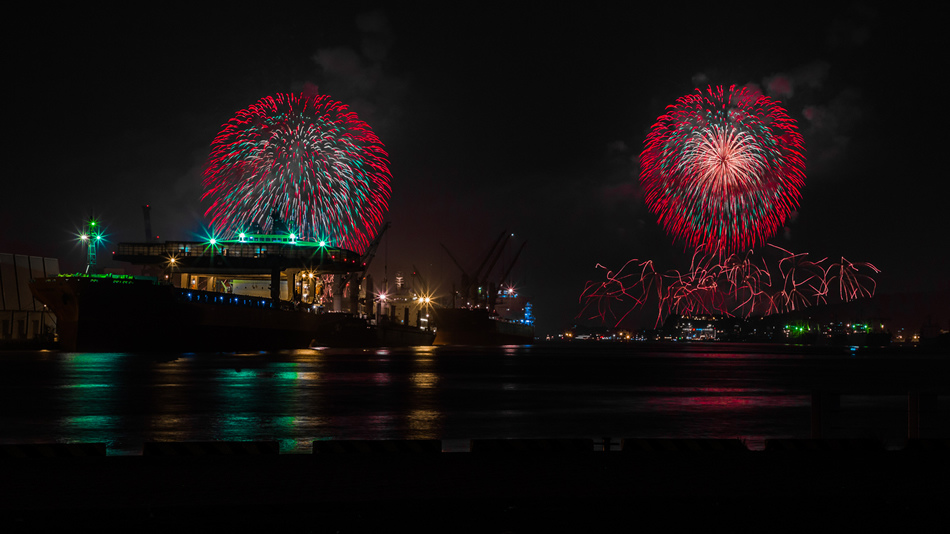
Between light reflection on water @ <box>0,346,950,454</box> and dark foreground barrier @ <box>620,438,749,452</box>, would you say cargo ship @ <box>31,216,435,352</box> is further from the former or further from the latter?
dark foreground barrier @ <box>620,438,749,452</box>

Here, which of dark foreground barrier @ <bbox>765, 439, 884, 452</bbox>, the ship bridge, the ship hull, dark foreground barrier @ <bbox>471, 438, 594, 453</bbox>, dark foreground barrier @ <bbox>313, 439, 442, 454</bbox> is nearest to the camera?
dark foreground barrier @ <bbox>313, 439, 442, 454</bbox>

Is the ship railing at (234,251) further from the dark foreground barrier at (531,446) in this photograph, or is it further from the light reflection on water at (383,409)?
the dark foreground barrier at (531,446)

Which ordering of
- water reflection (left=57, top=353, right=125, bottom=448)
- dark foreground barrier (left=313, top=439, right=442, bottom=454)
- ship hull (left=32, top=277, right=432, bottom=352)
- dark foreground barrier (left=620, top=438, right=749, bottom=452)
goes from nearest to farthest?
dark foreground barrier (left=313, top=439, right=442, bottom=454), dark foreground barrier (left=620, top=438, right=749, bottom=452), water reflection (left=57, top=353, right=125, bottom=448), ship hull (left=32, top=277, right=432, bottom=352)

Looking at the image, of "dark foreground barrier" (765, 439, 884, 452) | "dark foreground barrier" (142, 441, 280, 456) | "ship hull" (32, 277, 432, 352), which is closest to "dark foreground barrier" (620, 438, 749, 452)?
"dark foreground barrier" (765, 439, 884, 452)

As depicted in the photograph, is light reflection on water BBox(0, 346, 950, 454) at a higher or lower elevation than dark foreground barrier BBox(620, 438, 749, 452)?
lower

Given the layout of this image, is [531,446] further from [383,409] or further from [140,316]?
[140,316]

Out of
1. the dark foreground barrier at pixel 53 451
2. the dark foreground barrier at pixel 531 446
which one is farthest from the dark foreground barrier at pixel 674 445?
the dark foreground barrier at pixel 53 451

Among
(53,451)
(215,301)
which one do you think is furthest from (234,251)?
(53,451)
